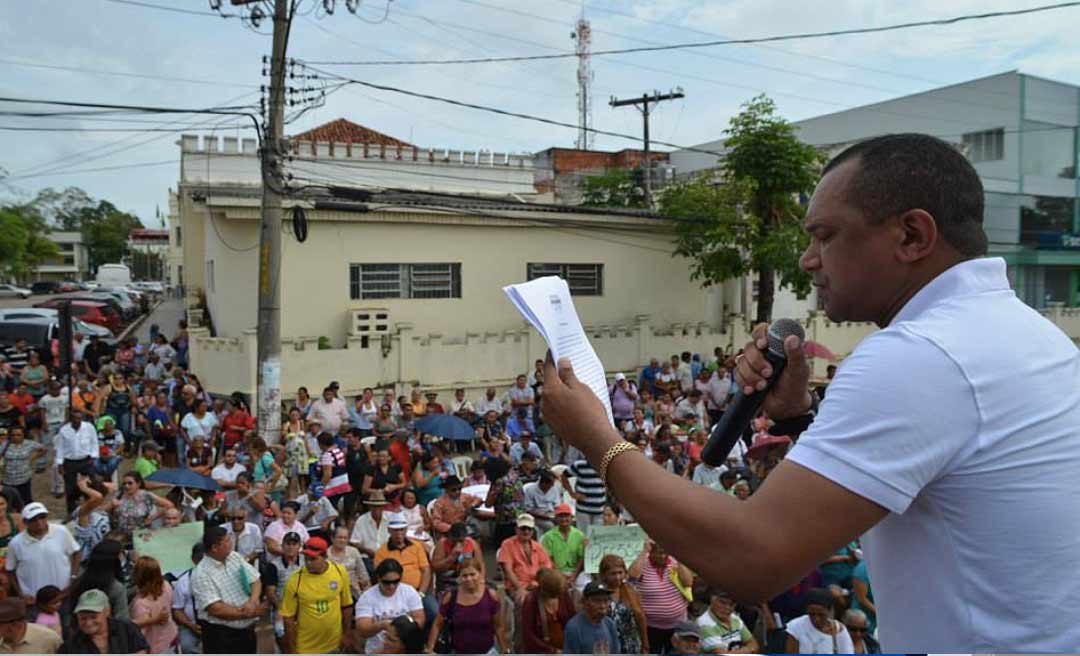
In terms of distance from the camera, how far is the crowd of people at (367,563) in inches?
252

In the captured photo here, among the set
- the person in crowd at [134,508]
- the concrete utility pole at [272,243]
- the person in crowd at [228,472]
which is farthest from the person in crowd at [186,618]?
the concrete utility pole at [272,243]

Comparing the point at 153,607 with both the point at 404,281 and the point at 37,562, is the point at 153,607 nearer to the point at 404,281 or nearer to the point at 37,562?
the point at 37,562

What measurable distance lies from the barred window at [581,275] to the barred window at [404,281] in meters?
2.31

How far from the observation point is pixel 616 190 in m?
32.1

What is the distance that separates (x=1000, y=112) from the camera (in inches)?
1298

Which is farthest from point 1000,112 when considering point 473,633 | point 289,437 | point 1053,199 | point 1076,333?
point 473,633

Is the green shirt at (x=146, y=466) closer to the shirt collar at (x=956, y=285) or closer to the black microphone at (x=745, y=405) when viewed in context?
the black microphone at (x=745, y=405)

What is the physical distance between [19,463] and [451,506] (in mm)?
5546

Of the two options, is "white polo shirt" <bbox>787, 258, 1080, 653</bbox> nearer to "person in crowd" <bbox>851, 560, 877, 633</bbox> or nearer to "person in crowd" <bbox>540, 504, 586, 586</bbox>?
"person in crowd" <bbox>851, 560, 877, 633</bbox>

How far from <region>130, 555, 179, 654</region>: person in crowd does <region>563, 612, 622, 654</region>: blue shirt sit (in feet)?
9.97

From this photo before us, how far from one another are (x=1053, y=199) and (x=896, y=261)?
38754mm

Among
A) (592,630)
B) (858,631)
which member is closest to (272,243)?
(592,630)

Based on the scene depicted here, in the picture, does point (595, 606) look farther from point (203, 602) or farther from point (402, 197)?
point (402, 197)

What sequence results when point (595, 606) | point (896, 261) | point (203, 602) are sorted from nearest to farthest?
1. point (896, 261)
2. point (595, 606)
3. point (203, 602)
